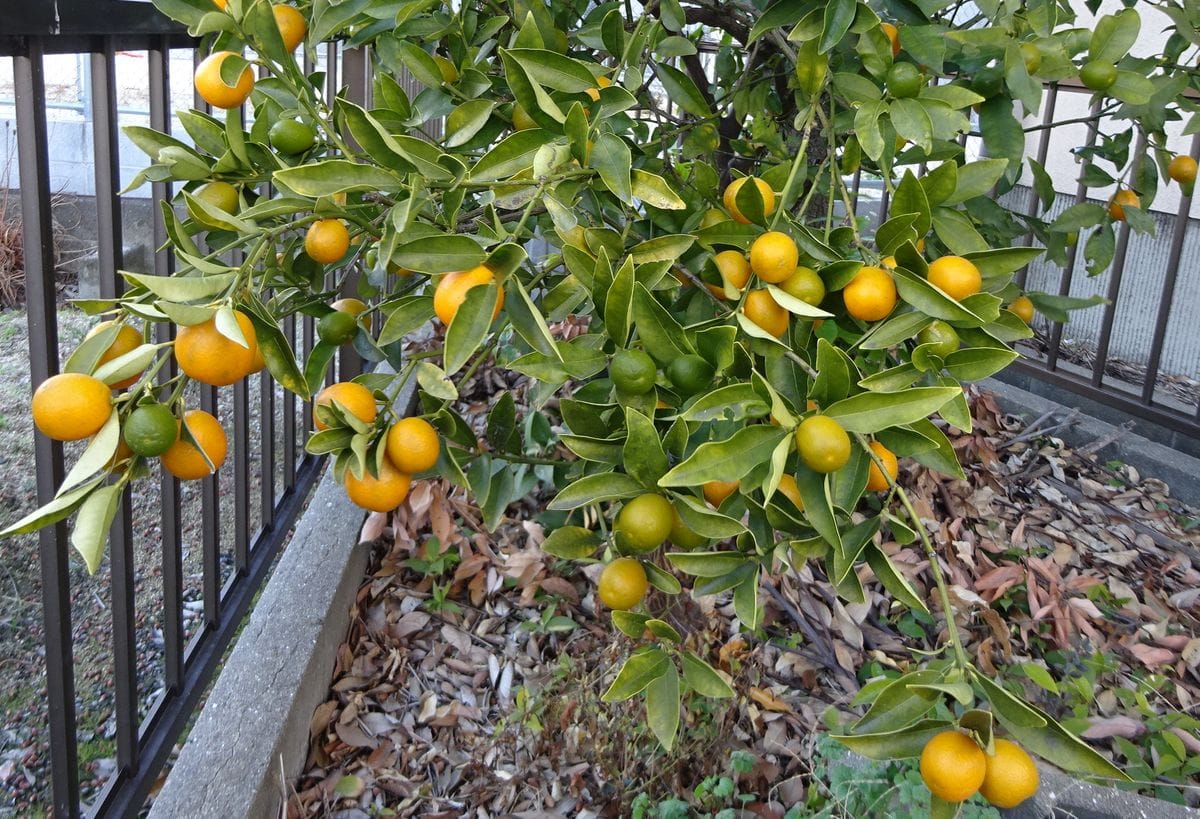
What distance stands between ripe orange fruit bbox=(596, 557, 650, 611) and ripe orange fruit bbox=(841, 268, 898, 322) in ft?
1.18

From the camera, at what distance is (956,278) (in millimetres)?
932

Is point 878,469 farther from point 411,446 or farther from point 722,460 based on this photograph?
point 411,446

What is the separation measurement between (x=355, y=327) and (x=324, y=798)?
1147mm

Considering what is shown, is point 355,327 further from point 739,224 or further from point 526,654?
point 526,654

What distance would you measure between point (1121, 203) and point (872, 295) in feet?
3.76

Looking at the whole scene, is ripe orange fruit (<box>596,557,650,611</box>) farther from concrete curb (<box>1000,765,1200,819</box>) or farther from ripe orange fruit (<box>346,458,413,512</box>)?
concrete curb (<box>1000,765,1200,819</box>)

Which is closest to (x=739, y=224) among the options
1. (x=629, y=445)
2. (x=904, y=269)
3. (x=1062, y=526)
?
(x=904, y=269)

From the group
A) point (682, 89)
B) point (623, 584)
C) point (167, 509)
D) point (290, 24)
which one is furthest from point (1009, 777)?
point (167, 509)

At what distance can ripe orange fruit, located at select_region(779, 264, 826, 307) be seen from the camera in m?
0.94

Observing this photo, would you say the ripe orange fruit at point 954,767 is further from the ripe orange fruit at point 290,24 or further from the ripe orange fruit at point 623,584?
the ripe orange fruit at point 290,24

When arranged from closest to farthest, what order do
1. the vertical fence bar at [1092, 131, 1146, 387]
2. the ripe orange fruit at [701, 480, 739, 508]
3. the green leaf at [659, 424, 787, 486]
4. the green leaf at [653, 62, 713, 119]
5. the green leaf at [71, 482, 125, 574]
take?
the green leaf at [71, 482, 125, 574] < the green leaf at [659, 424, 787, 486] < the ripe orange fruit at [701, 480, 739, 508] < the green leaf at [653, 62, 713, 119] < the vertical fence bar at [1092, 131, 1146, 387]

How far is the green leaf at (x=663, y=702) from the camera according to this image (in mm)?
1042

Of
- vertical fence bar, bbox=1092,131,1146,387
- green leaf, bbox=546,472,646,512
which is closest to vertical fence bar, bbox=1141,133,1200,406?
vertical fence bar, bbox=1092,131,1146,387

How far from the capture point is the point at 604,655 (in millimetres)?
2043
